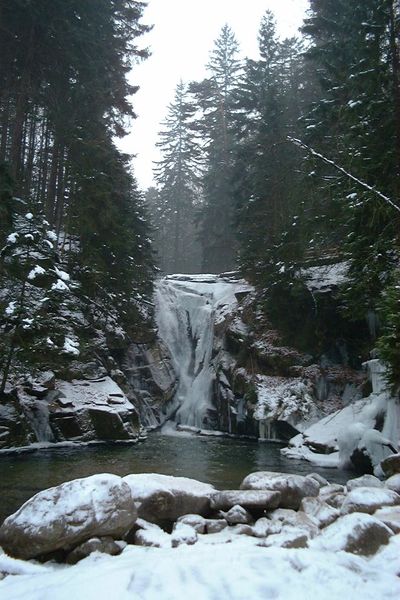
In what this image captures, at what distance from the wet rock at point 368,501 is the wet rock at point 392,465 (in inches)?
98.9

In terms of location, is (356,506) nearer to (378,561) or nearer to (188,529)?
(378,561)

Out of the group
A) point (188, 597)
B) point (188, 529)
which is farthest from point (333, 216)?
point (188, 597)

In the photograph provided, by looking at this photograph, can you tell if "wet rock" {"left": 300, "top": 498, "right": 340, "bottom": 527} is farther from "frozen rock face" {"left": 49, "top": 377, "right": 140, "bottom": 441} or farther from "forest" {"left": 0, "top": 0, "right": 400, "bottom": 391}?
"frozen rock face" {"left": 49, "top": 377, "right": 140, "bottom": 441}

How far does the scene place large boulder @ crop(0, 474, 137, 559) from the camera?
434 cm

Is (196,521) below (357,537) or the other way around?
below

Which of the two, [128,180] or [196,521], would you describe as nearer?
[196,521]

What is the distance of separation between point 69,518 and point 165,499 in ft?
4.63

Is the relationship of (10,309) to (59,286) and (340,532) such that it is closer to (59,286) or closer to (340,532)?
(59,286)

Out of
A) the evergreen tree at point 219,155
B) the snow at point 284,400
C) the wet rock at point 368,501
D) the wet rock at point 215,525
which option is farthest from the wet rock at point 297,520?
the evergreen tree at point 219,155

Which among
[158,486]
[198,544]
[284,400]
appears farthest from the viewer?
[284,400]

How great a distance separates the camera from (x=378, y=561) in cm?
401

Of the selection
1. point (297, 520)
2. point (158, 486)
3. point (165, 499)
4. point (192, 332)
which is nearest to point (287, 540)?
point (297, 520)

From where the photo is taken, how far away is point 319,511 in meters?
5.53

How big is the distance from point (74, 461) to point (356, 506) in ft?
25.7
